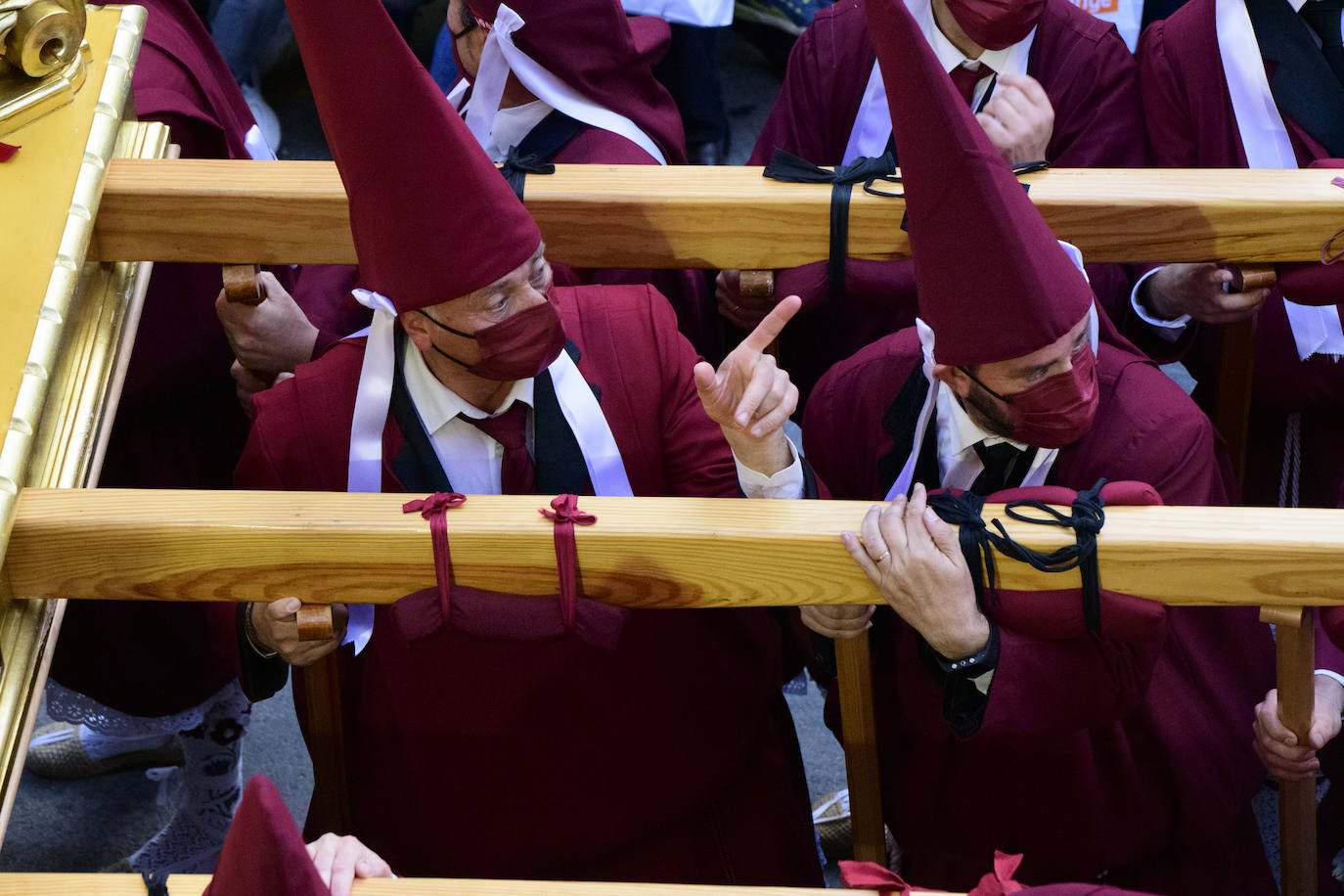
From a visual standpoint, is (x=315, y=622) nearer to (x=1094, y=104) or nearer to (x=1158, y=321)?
(x=1158, y=321)

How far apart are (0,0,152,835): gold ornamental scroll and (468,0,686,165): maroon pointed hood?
23.5 inches

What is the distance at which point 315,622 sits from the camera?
64.1 inches

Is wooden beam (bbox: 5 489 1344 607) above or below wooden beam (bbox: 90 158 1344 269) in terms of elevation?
below

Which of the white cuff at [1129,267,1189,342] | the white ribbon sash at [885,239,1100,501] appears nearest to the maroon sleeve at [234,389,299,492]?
the white ribbon sash at [885,239,1100,501]

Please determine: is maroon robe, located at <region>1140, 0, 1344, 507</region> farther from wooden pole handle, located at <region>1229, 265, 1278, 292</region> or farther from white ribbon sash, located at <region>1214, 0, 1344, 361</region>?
wooden pole handle, located at <region>1229, 265, 1278, 292</region>

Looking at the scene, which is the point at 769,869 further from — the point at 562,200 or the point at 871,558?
the point at 562,200

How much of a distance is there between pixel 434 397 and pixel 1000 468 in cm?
74

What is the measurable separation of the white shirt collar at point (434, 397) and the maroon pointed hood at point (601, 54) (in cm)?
66

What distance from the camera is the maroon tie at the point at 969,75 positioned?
2.49 m

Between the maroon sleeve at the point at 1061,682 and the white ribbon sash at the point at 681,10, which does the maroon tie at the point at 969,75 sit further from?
the white ribbon sash at the point at 681,10

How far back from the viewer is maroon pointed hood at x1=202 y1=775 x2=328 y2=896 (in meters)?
1.13

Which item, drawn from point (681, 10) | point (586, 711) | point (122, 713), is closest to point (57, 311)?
point (586, 711)

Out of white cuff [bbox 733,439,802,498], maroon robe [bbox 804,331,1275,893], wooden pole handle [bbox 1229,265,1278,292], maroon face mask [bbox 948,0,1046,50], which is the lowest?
maroon robe [bbox 804,331,1275,893]

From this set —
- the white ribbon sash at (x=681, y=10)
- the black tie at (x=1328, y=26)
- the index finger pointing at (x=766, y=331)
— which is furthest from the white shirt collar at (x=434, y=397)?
the white ribbon sash at (x=681, y=10)
